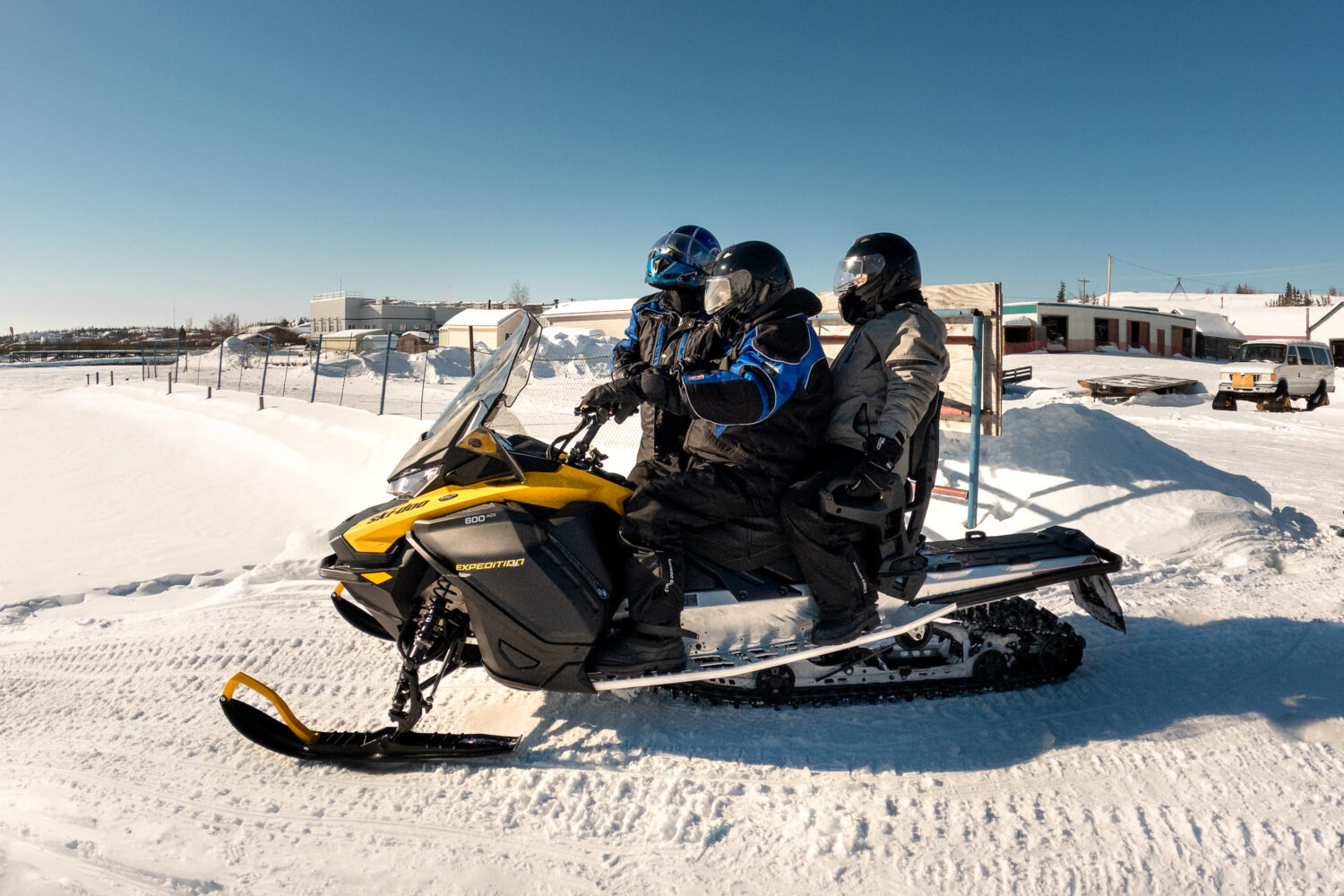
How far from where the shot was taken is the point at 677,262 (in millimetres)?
3775

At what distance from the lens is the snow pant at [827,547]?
2588 millimetres

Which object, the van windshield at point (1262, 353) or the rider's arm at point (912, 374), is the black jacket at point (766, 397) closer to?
the rider's arm at point (912, 374)

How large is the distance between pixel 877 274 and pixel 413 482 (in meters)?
2.00

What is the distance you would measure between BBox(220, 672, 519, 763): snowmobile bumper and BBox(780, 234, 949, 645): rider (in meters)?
1.24

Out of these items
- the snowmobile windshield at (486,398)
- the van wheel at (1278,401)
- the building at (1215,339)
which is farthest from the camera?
the building at (1215,339)

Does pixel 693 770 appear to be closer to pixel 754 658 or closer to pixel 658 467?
pixel 754 658

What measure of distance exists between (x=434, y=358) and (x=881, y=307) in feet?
80.7

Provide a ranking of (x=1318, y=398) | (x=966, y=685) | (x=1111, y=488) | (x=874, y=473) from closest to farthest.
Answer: (x=874, y=473)
(x=966, y=685)
(x=1111, y=488)
(x=1318, y=398)

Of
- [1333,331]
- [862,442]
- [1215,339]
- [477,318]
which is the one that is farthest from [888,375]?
[1215,339]

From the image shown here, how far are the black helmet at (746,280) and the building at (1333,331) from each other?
4281cm

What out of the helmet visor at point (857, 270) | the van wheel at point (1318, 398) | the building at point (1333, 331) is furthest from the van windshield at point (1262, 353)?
the building at point (1333, 331)

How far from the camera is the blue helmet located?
378cm

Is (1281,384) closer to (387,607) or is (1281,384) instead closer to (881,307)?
(881,307)

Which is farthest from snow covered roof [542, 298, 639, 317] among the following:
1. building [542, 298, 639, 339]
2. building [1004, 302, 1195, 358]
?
building [1004, 302, 1195, 358]
